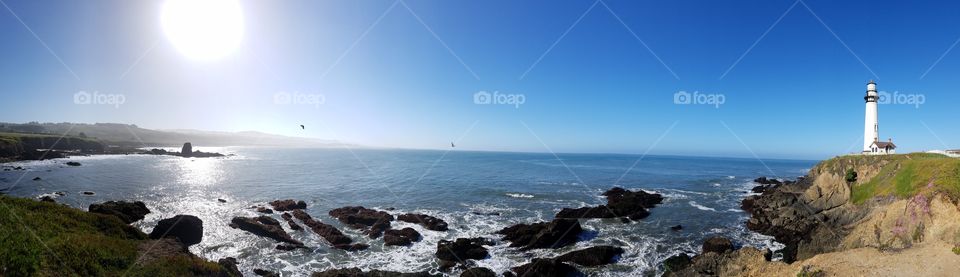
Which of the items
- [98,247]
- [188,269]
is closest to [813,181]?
[188,269]

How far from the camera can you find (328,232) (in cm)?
2758

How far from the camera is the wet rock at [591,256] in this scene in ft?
71.2

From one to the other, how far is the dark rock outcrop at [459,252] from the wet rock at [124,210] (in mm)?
24062

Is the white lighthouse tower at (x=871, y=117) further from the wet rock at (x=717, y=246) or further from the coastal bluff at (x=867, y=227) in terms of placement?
the wet rock at (x=717, y=246)

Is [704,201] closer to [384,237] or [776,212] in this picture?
[776,212]

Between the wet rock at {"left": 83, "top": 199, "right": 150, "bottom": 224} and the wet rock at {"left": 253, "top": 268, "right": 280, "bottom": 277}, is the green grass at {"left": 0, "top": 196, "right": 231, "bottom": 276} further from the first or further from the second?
the wet rock at {"left": 83, "top": 199, "right": 150, "bottom": 224}

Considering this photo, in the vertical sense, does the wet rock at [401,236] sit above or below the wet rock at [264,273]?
above

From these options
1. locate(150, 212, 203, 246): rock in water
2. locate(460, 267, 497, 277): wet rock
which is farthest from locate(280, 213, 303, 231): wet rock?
locate(460, 267, 497, 277): wet rock

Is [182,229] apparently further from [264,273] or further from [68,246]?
[68,246]

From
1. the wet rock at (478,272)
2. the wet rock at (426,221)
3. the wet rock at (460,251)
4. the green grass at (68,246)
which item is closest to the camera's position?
the green grass at (68,246)

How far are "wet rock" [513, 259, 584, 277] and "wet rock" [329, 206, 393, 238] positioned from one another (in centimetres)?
1246

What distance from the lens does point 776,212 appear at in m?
34.5

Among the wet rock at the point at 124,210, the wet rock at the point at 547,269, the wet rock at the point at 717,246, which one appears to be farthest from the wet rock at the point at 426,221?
the wet rock at the point at 124,210

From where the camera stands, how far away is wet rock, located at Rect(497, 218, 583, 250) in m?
25.5
